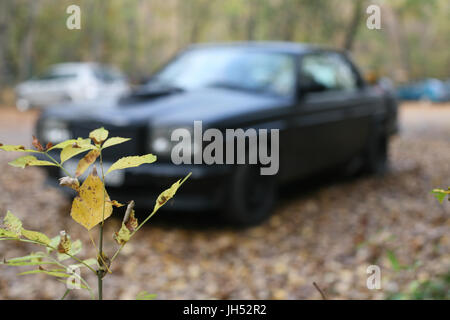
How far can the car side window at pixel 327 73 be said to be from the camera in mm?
5156

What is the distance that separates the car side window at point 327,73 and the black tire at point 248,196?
43.2 inches

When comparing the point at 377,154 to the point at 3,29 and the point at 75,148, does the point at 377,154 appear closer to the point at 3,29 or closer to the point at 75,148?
the point at 75,148

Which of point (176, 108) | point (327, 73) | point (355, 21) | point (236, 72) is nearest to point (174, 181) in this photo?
point (176, 108)

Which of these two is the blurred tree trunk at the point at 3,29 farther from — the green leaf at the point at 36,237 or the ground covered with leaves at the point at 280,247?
the green leaf at the point at 36,237

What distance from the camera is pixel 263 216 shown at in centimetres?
453

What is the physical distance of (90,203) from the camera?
871 mm

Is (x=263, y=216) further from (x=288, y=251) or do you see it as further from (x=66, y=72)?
(x=66, y=72)

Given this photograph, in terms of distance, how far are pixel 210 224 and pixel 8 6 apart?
19147mm

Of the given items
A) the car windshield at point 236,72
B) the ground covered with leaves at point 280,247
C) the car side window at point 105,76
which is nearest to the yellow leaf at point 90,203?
the ground covered with leaves at point 280,247

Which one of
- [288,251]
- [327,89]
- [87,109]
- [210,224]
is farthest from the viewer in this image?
[327,89]

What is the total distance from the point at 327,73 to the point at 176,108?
87.9 inches

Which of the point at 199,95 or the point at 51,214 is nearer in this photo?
the point at 199,95

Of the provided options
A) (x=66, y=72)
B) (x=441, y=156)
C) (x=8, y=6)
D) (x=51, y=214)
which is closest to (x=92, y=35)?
(x=8, y=6)

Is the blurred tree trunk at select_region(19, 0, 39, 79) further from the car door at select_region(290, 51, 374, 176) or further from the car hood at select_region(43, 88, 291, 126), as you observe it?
the car hood at select_region(43, 88, 291, 126)
